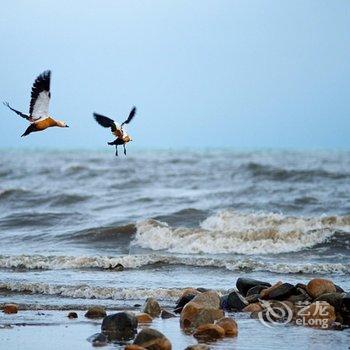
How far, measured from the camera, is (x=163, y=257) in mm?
14859

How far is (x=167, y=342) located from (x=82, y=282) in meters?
4.62

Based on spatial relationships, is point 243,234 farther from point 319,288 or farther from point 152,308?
point 152,308

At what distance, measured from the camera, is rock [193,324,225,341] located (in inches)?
343

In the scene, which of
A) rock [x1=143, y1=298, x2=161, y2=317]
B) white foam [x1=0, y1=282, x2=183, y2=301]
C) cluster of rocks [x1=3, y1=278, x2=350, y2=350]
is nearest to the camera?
cluster of rocks [x1=3, y1=278, x2=350, y2=350]

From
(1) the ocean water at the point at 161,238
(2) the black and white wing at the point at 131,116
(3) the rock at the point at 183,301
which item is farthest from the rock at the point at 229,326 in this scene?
(2) the black and white wing at the point at 131,116

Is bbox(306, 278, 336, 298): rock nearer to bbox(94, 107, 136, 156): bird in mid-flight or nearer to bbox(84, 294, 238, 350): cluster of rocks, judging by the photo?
bbox(84, 294, 238, 350): cluster of rocks

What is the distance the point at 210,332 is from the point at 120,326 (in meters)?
0.93

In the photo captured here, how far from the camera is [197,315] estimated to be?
932cm

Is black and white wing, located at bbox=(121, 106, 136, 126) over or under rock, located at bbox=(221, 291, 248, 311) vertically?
over

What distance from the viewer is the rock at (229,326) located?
883 cm

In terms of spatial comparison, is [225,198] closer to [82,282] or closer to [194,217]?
[194,217]

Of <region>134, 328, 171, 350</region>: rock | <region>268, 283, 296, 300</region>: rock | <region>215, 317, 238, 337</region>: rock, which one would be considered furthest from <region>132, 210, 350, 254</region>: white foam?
<region>134, 328, 171, 350</region>: rock

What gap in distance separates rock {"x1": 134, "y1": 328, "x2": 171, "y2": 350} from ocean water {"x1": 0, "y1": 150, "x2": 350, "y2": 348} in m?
2.61

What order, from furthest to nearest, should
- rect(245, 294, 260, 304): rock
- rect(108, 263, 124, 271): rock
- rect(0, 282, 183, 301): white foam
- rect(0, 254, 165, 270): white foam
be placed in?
rect(0, 254, 165, 270): white foam < rect(108, 263, 124, 271): rock < rect(0, 282, 183, 301): white foam < rect(245, 294, 260, 304): rock
